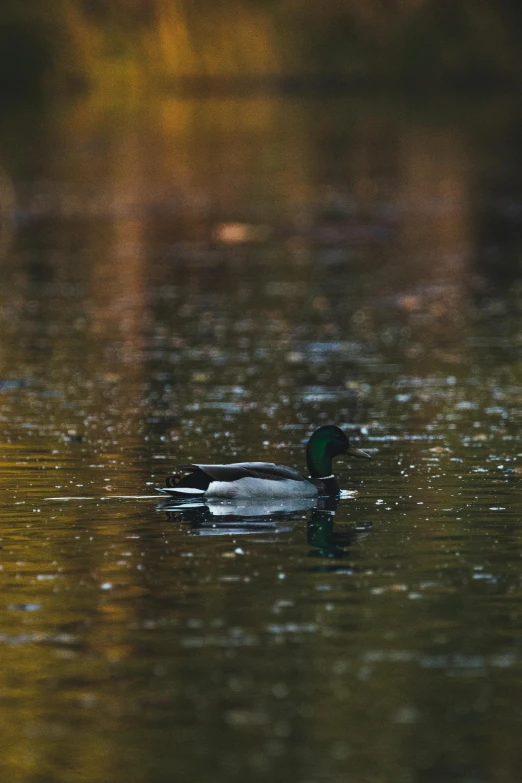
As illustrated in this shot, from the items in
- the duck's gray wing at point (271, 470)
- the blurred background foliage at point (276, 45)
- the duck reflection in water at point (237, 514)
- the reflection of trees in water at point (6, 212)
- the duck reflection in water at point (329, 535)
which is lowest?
the duck reflection in water at point (329, 535)

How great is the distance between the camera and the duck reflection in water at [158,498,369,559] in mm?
13844

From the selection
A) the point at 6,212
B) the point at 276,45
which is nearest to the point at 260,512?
the point at 6,212

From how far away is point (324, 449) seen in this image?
1581 centimetres

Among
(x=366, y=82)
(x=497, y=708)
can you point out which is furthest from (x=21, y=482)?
(x=366, y=82)

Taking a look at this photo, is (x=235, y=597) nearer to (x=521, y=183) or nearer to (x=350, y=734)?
(x=350, y=734)

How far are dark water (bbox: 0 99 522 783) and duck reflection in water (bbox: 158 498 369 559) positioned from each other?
1.6 inches

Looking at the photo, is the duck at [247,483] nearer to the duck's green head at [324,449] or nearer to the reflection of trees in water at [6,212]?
the duck's green head at [324,449]

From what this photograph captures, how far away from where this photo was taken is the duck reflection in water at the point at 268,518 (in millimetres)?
13844

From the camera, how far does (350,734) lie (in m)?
9.47

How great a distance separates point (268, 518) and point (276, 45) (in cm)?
9699

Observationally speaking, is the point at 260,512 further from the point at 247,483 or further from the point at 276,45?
the point at 276,45

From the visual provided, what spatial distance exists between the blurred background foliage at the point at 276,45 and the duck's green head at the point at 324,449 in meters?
90.1

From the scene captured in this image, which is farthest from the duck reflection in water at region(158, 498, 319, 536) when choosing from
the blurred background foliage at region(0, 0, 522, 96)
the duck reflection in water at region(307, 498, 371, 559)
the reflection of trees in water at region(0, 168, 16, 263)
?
the blurred background foliage at region(0, 0, 522, 96)

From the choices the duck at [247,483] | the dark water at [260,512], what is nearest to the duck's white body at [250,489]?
the duck at [247,483]
